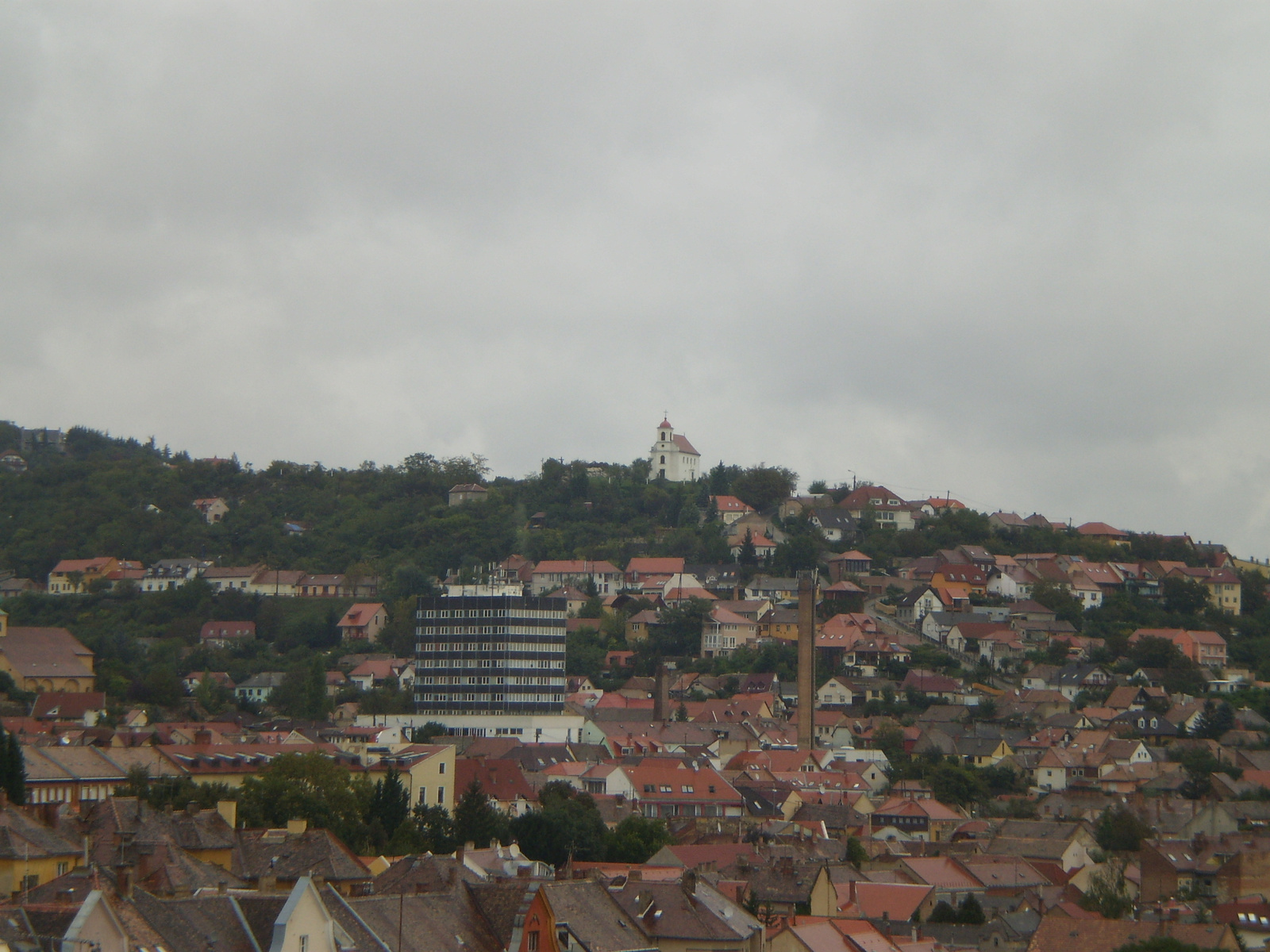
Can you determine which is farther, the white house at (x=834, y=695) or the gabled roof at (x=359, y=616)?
the gabled roof at (x=359, y=616)

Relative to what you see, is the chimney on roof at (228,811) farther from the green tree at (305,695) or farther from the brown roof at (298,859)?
the green tree at (305,695)

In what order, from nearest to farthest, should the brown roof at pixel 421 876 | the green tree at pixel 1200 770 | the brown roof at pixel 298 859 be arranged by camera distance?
the brown roof at pixel 421 876 < the brown roof at pixel 298 859 < the green tree at pixel 1200 770

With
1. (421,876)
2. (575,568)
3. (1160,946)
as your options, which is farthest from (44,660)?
(1160,946)

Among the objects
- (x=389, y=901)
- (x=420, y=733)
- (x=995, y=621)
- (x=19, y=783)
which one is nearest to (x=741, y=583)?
(x=995, y=621)

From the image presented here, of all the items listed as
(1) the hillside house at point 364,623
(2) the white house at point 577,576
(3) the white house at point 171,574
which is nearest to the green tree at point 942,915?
(1) the hillside house at point 364,623

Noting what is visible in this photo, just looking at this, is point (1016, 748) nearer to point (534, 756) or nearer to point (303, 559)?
point (534, 756)

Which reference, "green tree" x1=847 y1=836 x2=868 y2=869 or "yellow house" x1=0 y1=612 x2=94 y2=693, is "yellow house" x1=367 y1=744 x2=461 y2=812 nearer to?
"green tree" x1=847 y1=836 x2=868 y2=869
